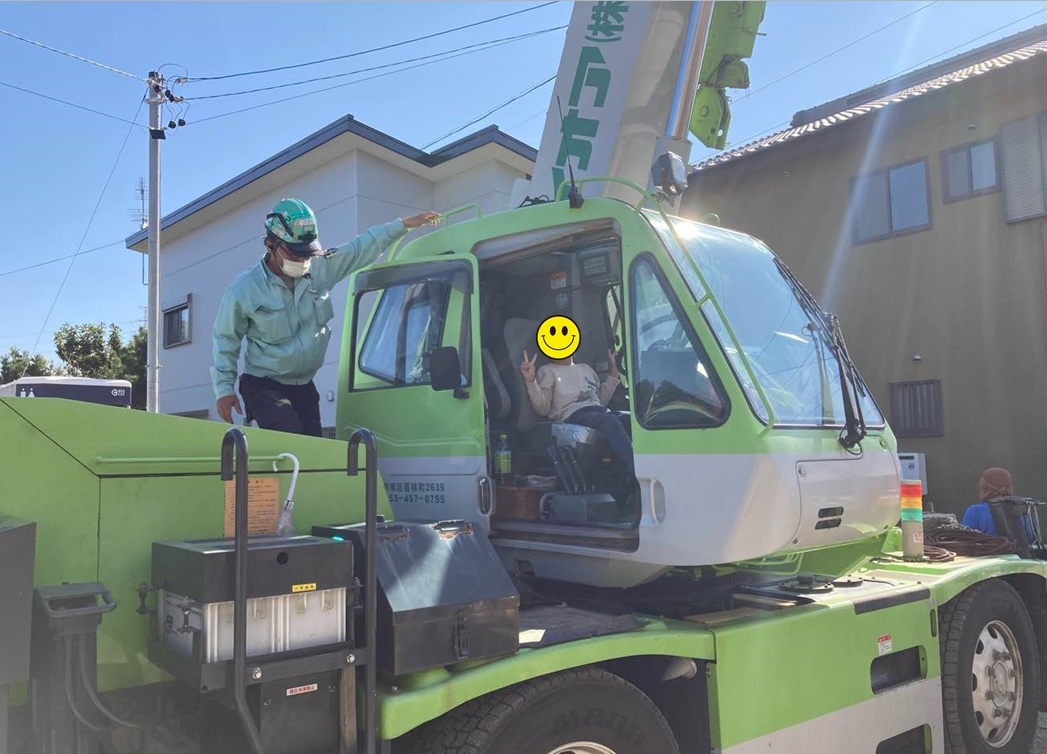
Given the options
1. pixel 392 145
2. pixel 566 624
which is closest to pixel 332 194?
pixel 392 145

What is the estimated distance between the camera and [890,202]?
14.5m

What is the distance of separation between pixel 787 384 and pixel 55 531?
9.26ft

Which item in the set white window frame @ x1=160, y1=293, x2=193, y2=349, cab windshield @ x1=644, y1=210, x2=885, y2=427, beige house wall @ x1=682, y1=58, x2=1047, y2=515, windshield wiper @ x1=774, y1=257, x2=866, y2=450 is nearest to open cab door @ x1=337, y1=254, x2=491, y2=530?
cab windshield @ x1=644, y1=210, x2=885, y2=427

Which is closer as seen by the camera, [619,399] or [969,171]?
[619,399]

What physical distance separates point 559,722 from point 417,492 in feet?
5.17

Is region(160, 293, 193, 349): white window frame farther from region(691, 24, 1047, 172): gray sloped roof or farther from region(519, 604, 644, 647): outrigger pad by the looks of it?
region(519, 604, 644, 647): outrigger pad

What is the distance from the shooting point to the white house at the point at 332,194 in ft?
44.0

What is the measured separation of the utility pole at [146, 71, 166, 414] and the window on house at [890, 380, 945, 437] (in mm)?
12300

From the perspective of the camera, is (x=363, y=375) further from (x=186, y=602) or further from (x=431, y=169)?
(x=431, y=169)

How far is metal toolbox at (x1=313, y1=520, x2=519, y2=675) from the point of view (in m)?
2.50

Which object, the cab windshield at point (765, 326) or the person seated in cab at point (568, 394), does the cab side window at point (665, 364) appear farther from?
the person seated in cab at point (568, 394)

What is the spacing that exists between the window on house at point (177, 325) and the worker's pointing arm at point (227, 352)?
1592 cm

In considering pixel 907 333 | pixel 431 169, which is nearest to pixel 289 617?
pixel 431 169

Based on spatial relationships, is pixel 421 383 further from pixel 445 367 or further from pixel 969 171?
pixel 969 171
